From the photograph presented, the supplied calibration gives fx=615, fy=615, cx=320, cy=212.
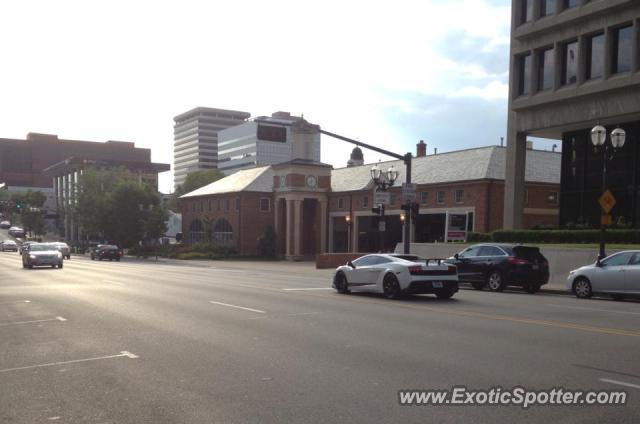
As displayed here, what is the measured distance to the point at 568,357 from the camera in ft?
28.0

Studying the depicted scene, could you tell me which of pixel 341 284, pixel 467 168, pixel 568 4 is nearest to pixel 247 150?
pixel 467 168

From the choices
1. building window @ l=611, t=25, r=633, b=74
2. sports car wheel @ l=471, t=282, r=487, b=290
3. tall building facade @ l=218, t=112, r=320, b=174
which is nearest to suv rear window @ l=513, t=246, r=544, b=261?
sports car wheel @ l=471, t=282, r=487, b=290

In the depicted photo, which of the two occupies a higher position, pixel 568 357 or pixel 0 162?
pixel 0 162

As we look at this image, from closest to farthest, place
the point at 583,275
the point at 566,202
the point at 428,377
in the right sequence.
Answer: the point at 428,377
the point at 583,275
the point at 566,202

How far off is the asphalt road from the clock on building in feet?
164

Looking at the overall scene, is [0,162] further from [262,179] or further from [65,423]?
[65,423]

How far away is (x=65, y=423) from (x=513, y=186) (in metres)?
32.8

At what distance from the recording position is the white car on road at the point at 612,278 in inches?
684

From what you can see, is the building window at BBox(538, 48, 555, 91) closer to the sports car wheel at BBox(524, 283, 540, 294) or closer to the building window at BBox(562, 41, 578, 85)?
the building window at BBox(562, 41, 578, 85)

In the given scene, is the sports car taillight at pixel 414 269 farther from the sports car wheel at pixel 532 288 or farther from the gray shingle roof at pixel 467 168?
the gray shingle roof at pixel 467 168

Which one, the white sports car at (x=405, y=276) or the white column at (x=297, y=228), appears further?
the white column at (x=297, y=228)

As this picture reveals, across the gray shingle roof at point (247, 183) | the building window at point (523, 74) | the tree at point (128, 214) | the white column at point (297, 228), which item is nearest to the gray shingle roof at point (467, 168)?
the white column at point (297, 228)

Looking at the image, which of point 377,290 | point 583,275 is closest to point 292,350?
point 377,290

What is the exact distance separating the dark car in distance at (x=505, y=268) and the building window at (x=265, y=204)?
158 ft
